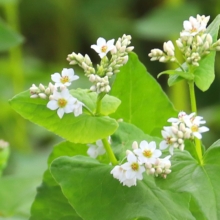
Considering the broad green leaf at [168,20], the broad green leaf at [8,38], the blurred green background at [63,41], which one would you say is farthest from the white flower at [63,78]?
the broad green leaf at [168,20]

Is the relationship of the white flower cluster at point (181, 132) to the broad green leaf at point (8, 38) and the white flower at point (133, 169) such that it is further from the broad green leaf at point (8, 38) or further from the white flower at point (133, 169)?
the broad green leaf at point (8, 38)

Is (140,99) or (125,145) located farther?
(140,99)

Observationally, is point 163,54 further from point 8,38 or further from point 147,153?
point 8,38

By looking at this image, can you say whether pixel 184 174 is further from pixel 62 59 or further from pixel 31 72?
pixel 62 59

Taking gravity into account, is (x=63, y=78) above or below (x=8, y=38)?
above

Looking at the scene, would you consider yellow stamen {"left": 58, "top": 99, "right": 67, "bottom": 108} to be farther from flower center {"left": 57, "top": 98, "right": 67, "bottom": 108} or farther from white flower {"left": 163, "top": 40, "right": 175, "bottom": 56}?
white flower {"left": 163, "top": 40, "right": 175, "bottom": 56}

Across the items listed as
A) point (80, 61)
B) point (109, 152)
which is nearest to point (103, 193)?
point (109, 152)
